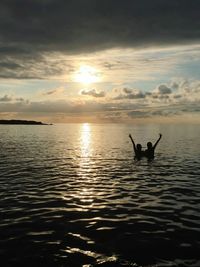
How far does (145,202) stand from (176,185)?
696cm

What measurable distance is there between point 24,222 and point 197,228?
9.15 metres

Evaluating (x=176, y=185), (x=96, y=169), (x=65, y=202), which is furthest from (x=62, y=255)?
(x=96, y=169)

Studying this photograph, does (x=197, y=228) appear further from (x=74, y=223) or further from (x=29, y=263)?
(x=29, y=263)

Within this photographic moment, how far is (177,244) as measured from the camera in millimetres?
14273

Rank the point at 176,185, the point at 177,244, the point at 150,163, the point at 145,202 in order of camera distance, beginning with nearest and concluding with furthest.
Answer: the point at 177,244 → the point at 145,202 → the point at 176,185 → the point at 150,163

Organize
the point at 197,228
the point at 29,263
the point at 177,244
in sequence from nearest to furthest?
the point at 29,263, the point at 177,244, the point at 197,228

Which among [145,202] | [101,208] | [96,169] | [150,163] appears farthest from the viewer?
[150,163]

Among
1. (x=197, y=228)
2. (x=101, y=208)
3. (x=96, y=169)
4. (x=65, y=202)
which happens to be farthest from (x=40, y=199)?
(x=96, y=169)

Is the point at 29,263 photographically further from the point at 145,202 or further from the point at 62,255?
the point at 145,202

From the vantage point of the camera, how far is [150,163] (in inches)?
1641

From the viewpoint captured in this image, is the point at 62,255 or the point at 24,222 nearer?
the point at 62,255

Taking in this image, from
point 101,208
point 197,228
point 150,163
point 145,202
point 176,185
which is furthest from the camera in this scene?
point 150,163

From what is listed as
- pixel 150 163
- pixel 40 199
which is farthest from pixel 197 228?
pixel 150 163

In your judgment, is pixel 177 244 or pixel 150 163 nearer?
pixel 177 244
